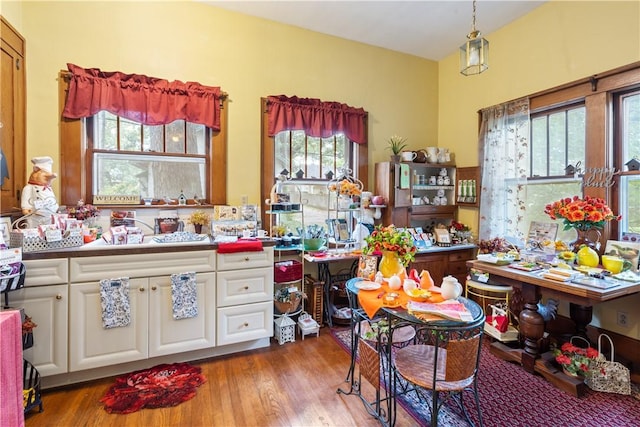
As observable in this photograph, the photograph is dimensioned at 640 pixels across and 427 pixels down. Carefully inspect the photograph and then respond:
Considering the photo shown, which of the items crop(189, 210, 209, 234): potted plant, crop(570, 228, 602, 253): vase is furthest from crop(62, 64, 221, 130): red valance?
crop(570, 228, 602, 253): vase

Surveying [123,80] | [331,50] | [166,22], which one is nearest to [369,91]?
[331,50]

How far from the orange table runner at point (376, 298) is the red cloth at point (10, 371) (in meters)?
1.57

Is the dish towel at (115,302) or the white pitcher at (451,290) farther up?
the white pitcher at (451,290)

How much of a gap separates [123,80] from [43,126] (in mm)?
718

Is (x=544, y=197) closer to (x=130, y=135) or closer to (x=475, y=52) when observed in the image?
(x=475, y=52)

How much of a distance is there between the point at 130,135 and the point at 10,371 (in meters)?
2.13

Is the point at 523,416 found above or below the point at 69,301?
below

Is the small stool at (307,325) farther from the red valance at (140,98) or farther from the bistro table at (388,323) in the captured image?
the red valance at (140,98)

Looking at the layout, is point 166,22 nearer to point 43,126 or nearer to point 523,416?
point 43,126

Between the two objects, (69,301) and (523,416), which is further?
(69,301)

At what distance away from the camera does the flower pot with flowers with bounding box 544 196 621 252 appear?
2398 millimetres

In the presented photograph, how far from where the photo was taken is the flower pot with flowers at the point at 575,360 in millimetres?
2145

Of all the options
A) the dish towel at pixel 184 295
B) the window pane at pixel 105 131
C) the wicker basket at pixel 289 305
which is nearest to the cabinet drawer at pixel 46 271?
the dish towel at pixel 184 295

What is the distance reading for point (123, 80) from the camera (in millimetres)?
2695
